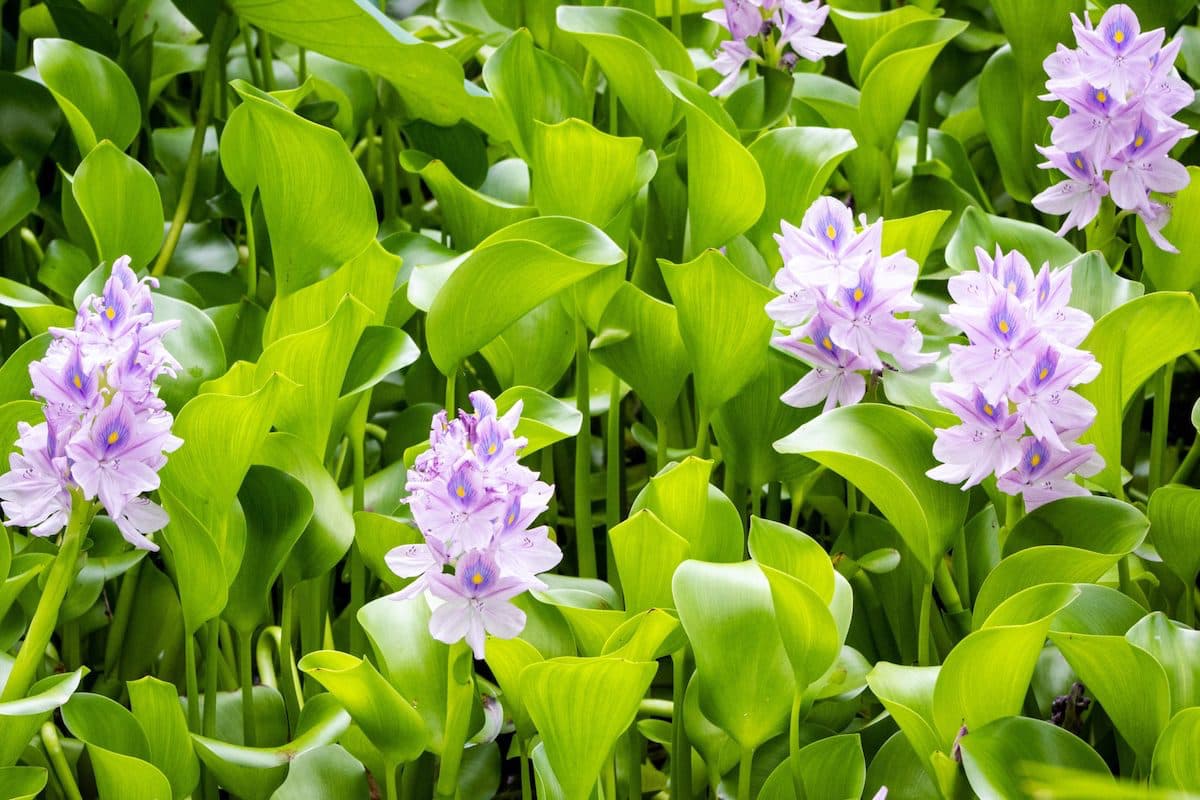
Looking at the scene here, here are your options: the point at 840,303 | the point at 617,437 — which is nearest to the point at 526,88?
the point at 617,437

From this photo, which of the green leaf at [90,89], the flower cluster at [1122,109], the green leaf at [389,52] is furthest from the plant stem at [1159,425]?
the green leaf at [90,89]

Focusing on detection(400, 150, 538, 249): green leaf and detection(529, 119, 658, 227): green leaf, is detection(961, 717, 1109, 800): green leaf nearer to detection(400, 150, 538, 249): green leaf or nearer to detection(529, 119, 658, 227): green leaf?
detection(529, 119, 658, 227): green leaf

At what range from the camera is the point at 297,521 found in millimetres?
847

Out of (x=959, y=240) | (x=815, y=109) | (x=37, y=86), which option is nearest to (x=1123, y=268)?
(x=815, y=109)

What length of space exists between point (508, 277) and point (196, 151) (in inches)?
23.6

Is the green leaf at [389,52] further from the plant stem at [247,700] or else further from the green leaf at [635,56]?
the plant stem at [247,700]

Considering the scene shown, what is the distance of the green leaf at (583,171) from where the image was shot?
3.22 ft

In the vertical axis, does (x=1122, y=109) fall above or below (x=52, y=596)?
above

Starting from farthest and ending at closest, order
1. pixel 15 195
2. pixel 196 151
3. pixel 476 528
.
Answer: pixel 196 151, pixel 15 195, pixel 476 528

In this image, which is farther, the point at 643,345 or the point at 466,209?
the point at 466,209

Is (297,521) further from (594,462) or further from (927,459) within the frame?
(594,462)

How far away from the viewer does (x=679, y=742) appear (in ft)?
2.82

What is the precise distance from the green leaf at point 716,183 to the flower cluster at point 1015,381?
0.24m

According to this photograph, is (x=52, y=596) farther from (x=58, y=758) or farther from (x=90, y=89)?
(x=90, y=89)
